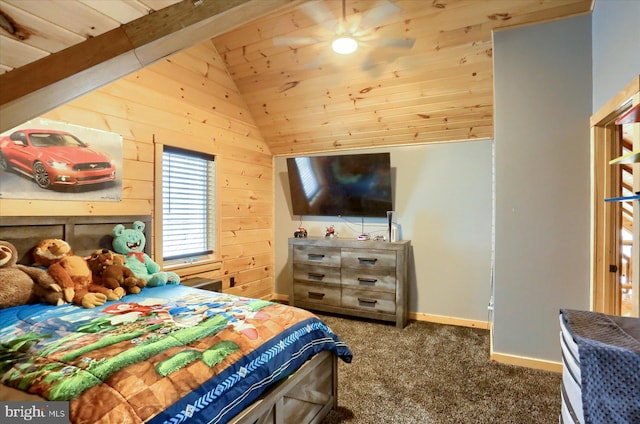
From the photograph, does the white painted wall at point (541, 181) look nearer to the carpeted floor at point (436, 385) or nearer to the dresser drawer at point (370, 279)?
the carpeted floor at point (436, 385)

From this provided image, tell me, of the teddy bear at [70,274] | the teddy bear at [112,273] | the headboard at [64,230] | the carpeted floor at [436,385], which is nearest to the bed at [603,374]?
the carpeted floor at [436,385]

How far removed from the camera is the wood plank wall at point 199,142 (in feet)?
8.30

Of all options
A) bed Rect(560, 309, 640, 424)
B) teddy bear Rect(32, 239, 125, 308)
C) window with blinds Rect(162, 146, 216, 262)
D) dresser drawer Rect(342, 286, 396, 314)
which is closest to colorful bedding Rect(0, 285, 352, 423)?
teddy bear Rect(32, 239, 125, 308)

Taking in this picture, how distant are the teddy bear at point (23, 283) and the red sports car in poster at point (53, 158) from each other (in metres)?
0.52

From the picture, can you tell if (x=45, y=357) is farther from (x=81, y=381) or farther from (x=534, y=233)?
(x=534, y=233)

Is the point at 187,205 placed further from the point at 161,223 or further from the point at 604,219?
the point at 604,219

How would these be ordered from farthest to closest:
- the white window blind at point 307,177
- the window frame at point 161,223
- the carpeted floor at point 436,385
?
the white window blind at point 307,177, the window frame at point 161,223, the carpeted floor at point 436,385

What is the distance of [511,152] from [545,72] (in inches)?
25.8

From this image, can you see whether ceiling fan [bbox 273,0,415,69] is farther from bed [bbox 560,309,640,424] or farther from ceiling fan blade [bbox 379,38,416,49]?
bed [bbox 560,309,640,424]

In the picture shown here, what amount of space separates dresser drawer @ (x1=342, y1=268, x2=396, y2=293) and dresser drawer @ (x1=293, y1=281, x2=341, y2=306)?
19 centimetres

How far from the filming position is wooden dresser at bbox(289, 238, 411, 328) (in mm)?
3451

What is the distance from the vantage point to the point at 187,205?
3404 millimetres

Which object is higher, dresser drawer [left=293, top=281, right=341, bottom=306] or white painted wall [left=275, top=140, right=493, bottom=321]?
white painted wall [left=275, top=140, right=493, bottom=321]

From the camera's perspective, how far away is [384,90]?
10.7 feet
